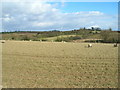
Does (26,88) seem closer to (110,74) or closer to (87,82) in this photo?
(87,82)

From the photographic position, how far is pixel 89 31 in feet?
312

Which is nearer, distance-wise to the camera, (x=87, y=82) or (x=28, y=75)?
(x=87, y=82)

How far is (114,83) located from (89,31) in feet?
284

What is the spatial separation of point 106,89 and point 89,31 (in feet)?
287

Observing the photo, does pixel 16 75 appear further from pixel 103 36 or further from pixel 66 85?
pixel 103 36

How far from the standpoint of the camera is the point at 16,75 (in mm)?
10711

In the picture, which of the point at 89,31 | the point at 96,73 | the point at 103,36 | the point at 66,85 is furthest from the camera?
the point at 89,31

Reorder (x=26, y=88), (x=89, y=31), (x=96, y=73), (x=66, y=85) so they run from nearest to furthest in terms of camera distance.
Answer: (x=26, y=88), (x=66, y=85), (x=96, y=73), (x=89, y=31)

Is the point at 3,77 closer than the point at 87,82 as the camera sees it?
No

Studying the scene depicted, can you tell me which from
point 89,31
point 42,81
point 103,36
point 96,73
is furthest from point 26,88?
point 89,31

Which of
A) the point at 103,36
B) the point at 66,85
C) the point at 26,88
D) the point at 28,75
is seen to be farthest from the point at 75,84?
Result: the point at 103,36

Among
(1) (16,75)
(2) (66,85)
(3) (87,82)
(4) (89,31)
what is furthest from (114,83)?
(4) (89,31)

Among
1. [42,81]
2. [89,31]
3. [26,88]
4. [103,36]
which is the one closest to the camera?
[26,88]

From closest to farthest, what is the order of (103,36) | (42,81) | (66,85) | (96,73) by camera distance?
1. (66,85)
2. (42,81)
3. (96,73)
4. (103,36)
